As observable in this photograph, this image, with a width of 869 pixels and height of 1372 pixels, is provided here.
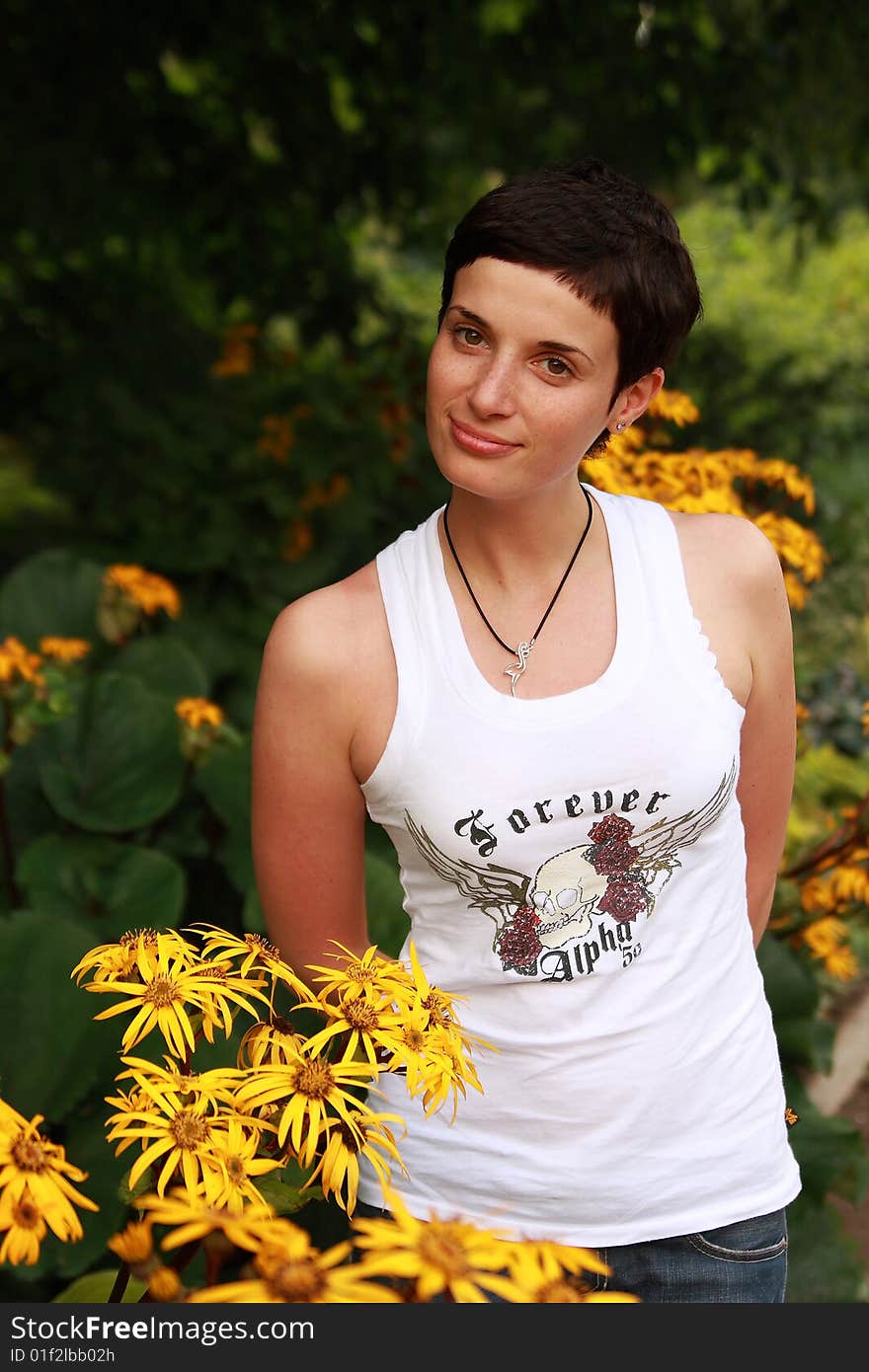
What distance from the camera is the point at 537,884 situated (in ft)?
4.35

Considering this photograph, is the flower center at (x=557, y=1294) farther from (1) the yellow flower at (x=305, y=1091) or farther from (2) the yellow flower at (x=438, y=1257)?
(1) the yellow flower at (x=305, y=1091)

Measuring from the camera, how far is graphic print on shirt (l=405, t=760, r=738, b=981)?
4.34 ft

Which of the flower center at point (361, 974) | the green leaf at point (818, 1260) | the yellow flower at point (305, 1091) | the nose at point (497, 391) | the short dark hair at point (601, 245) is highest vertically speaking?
the short dark hair at point (601, 245)

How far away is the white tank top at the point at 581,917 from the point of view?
1301 mm

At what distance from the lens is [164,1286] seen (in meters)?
0.89

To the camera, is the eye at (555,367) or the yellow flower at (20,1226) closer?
the yellow flower at (20,1226)

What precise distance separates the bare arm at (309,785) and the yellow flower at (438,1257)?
2.04 feet

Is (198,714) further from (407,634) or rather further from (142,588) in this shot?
(407,634)

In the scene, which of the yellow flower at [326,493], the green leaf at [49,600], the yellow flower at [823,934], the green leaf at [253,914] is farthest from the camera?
the yellow flower at [326,493]

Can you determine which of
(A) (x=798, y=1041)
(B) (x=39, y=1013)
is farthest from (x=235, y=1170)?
(A) (x=798, y=1041)

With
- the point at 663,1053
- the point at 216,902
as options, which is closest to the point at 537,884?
the point at 663,1053

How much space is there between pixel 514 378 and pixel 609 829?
46 centimetres

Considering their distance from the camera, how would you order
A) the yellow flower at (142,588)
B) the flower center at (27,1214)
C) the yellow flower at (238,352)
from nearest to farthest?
1. the flower center at (27,1214)
2. the yellow flower at (142,588)
3. the yellow flower at (238,352)

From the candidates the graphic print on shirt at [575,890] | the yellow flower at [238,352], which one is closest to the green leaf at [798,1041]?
the graphic print on shirt at [575,890]
